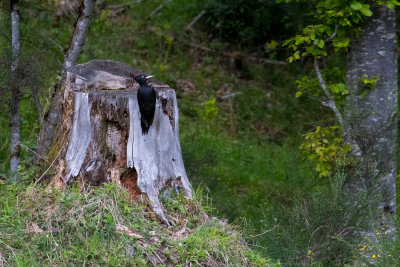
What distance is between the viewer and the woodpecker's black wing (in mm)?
4586

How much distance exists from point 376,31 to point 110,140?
3706mm

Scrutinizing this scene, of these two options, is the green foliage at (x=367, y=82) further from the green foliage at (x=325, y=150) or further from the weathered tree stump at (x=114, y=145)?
the weathered tree stump at (x=114, y=145)

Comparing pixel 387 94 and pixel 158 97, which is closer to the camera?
pixel 158 97

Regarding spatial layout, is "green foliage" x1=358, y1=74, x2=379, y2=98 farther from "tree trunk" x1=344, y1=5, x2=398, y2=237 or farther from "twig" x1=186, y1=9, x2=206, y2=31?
"twig" x1=186, y1=9, x2=206, y2=31

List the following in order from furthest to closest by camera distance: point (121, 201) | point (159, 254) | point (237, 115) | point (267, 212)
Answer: point (237, 115)
point (267, 212)
point (121, 201)
point (159, 254)

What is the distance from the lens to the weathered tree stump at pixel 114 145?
469 centimetres

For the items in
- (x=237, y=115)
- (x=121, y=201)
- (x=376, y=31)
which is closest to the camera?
(x=121, y=201)

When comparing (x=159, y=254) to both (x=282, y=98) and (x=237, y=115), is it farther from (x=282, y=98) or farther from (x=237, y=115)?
(x=282, y=98)

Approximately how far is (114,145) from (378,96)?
353 centimetres

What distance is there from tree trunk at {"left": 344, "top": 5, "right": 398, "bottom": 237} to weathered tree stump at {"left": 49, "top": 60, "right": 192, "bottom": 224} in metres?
2.50

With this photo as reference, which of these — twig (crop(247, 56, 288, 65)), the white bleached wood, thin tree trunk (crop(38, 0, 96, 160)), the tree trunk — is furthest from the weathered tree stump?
twig (crop(247, 56, 288, 65))

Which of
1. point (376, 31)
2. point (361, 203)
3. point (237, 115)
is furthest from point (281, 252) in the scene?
point (237, 115)

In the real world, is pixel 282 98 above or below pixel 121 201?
below

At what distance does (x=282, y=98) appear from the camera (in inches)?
412
